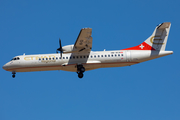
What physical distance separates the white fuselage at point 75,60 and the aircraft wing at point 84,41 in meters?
0.90

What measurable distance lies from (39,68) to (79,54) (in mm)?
4749

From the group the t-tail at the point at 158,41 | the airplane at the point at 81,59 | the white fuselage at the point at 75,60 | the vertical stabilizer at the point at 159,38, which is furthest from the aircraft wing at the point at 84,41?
the vertical stabilizer at the point at 159,38

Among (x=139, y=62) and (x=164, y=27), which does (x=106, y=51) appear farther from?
(x=164, y=27)

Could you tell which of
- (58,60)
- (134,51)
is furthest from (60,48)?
(134,51)

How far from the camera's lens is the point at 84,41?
90.1ft

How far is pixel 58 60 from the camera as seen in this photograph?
29078 millimetres

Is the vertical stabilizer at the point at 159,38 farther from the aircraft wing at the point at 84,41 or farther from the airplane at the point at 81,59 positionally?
the aircraft wing at the point at 84,41

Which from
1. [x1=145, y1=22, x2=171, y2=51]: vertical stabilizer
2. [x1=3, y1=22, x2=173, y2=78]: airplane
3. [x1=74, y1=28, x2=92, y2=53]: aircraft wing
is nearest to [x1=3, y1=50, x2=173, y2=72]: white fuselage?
[x1=3, y1=22, x2=173, y2=78]: airplane

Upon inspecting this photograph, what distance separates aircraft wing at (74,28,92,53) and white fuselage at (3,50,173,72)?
900 millimetres

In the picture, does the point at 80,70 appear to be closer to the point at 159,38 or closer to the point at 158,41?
the point at 158,41

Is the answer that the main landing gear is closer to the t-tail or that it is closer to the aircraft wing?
the aircraft wing

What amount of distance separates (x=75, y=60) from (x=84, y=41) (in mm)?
2886

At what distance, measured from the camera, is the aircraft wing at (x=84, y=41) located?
26.0m

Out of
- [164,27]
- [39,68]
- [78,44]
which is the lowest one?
[39,68]
